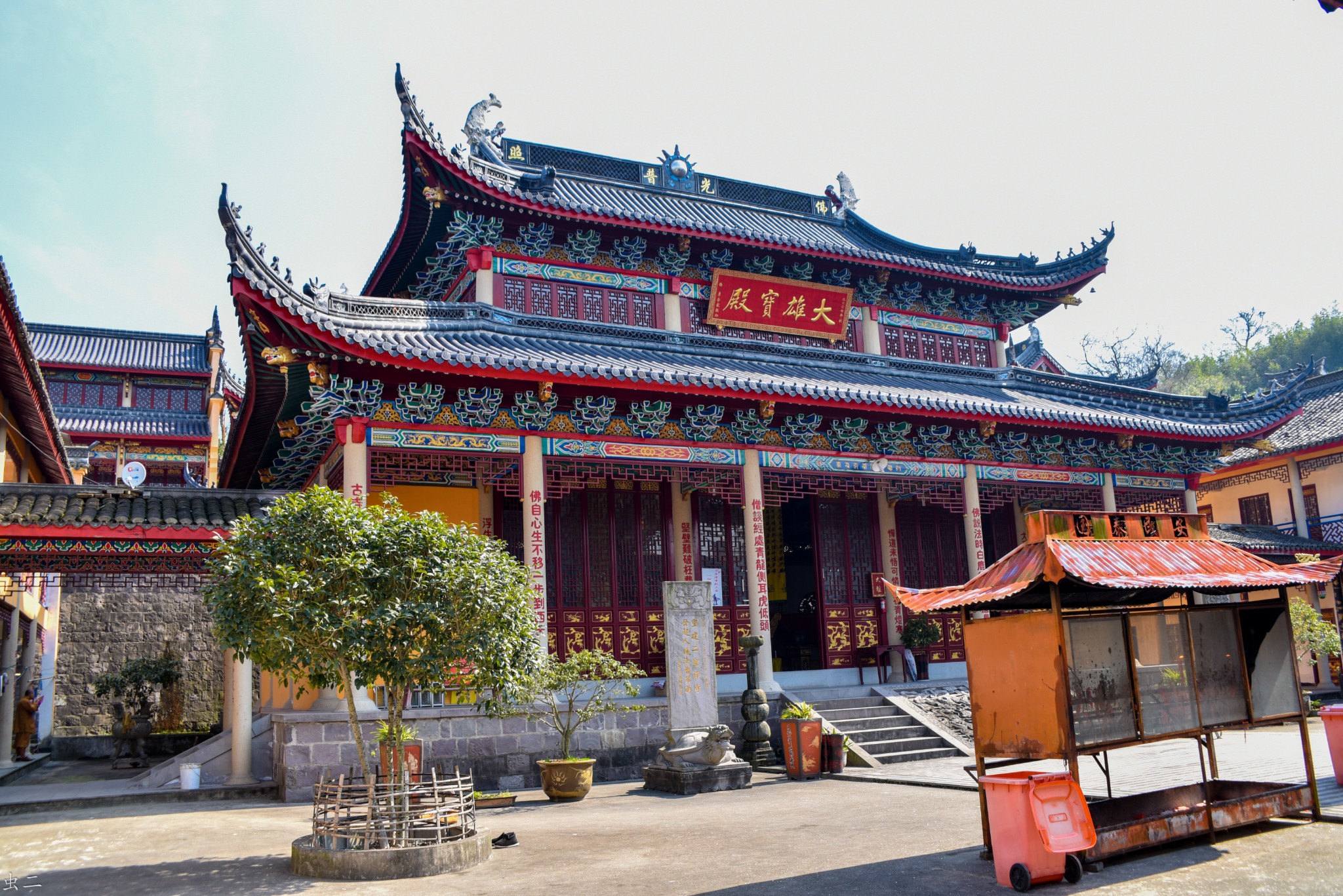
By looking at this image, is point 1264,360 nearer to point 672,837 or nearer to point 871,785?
point 871,785

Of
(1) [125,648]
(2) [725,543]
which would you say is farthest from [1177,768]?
(1) [125,648]

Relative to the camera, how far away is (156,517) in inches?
476

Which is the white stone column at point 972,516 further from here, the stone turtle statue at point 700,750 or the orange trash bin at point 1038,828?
the orange trash bin at point 1038,828

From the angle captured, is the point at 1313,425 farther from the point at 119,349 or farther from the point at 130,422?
the point at 119,349

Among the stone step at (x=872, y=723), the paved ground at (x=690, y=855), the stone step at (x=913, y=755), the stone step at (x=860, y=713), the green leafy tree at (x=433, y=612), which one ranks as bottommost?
the stone step at (x=913, y=755)

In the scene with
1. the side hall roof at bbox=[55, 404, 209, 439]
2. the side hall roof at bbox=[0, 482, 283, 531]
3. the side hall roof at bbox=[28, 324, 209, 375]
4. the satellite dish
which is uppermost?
the side hall roof at bbox=[28, 324, 209, 375]

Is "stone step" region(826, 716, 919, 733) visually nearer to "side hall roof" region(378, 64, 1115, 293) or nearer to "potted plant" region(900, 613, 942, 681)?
"potted plant" region(900, 613, 942, 681)

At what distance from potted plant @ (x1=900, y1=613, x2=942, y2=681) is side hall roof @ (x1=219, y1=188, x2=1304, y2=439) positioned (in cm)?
383

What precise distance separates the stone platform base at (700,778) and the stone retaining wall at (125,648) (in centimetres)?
1545

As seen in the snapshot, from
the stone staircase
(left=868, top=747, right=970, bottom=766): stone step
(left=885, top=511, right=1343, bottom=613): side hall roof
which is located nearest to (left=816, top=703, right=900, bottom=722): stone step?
the stone staircase

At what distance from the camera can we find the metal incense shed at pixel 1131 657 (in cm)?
709

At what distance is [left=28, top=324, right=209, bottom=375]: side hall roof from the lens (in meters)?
30.5

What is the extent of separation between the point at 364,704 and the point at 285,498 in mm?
5014

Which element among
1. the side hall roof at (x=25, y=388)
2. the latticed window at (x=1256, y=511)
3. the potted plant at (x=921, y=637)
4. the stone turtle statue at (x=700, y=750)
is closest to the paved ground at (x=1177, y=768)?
the stone turtle statue at (x=700, y=750)
